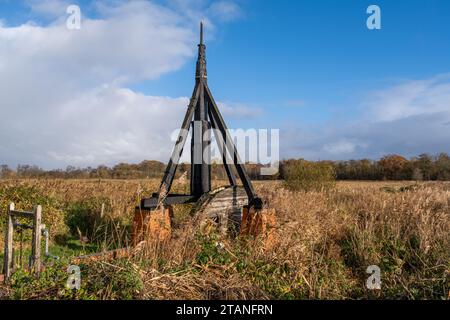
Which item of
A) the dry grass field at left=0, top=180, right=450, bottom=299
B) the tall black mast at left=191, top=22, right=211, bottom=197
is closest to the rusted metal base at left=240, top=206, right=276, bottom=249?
the dry grass field at left=0, top=180, right=450, bottom=299

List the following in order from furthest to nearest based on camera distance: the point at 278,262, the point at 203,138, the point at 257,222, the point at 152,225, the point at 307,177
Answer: the point at 307,177 < the point at 203,138 < the point at 257,222 < the point at 152,225 < the point at 278,262

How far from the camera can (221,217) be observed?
7734 millimetres

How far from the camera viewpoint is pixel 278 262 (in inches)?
225

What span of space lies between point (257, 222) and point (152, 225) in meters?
2.04

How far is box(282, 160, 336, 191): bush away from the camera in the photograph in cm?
1808

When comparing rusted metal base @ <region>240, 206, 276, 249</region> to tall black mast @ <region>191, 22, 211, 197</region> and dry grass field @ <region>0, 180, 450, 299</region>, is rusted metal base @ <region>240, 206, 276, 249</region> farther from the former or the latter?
tall black mast @ <region>191, 22, 211, 197</region>

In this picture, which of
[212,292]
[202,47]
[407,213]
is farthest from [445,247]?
[202,47]

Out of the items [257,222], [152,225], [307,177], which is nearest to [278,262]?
[257,222]

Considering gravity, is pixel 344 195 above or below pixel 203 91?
below

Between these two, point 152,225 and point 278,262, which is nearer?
point 278,262

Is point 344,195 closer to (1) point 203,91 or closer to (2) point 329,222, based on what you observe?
(2) point 329,222

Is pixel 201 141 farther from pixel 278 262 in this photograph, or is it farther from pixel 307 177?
pixel 307 177

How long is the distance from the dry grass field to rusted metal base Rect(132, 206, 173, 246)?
0.73 ft

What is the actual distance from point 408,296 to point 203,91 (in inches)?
200
